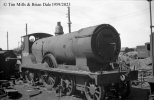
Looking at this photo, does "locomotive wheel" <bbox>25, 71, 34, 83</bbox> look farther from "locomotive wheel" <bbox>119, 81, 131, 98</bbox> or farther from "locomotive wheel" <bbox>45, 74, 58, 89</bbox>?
"locomotive wheel" <bbox>119, 81, 131, 98</bbox>

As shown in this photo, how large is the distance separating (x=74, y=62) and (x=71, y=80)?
93cm

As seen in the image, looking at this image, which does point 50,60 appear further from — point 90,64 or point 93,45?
point 93,45

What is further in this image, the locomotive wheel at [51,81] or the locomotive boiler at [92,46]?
the locomotive wheel at [51,81]

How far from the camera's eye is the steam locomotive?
7754 mm

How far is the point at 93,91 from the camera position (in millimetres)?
7746

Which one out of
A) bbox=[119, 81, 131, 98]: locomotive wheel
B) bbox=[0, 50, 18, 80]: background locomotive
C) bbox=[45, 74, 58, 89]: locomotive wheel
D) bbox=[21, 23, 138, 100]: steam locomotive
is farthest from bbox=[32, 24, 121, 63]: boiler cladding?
bbox=[0, 50, 18, 80]: background locomotive

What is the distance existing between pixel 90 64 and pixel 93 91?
120cm

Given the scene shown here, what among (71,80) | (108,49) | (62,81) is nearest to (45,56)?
(62,81)

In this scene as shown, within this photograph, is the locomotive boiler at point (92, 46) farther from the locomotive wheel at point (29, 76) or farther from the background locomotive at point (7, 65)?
the background locomotive at point (7, 65)

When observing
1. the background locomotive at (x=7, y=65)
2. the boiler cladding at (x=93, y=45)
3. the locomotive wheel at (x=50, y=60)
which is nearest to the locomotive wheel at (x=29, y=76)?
the locomotive wheel at (x=50, y=60)

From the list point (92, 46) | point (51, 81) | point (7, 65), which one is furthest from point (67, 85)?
point (7, 65)

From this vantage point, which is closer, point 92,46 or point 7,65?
point 92,46

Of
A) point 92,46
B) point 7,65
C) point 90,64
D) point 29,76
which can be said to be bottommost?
point 29,76

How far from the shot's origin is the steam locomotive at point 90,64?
25.4 feet
